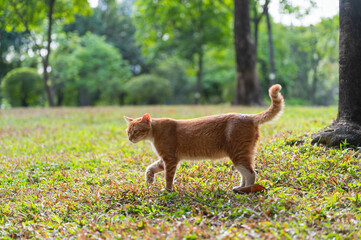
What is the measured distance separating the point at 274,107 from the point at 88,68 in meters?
27.5

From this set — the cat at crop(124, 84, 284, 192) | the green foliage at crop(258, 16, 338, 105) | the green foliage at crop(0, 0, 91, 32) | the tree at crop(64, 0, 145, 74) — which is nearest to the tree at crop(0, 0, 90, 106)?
the green foliage at crop(0, 0, 91, 32)

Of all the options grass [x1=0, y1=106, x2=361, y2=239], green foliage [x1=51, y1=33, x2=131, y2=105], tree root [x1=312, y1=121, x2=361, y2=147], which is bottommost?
grass [x1=0, y1=106, x2=361, y2=239]

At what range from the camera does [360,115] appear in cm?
463

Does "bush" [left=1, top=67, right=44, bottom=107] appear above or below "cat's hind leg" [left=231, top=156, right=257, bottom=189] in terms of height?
above

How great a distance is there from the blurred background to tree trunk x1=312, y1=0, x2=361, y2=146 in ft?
33.5

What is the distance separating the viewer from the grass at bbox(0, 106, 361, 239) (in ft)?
9.45

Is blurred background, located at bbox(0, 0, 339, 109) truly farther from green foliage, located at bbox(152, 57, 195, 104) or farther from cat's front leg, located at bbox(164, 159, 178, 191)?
cat's front leg, located at bbox(164, 159, 178, 191)

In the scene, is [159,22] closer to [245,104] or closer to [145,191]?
[245,104]

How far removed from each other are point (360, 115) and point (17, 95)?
22.5 meters

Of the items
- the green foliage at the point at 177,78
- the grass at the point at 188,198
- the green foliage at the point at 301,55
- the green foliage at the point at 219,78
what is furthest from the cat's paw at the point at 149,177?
the green foliage at the point at 177,78

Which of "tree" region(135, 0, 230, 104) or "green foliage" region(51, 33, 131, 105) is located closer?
"tree" region(135, 0, 230, 104)

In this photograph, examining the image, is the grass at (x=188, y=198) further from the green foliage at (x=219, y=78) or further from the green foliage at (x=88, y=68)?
the green foliage at (x=219, y=78)

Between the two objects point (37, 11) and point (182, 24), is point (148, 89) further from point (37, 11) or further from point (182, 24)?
point (37, 11)

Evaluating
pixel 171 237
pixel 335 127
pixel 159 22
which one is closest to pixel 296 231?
pixel 171 237
